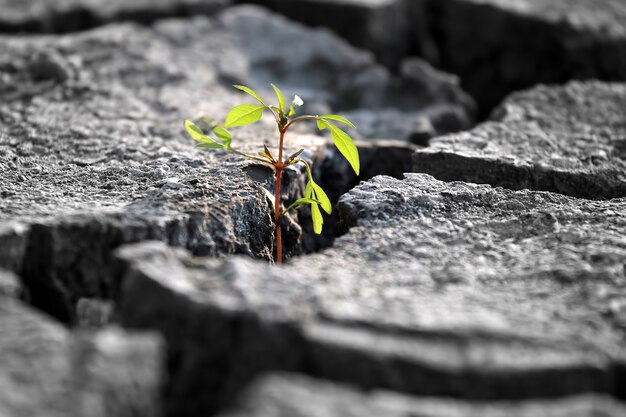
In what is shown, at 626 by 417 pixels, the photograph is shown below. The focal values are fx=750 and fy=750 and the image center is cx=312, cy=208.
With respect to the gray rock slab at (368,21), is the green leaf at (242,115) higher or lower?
lower

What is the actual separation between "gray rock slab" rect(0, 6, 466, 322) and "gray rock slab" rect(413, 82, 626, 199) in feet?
1.03

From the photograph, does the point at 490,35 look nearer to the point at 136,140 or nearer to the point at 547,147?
the point at 547,147

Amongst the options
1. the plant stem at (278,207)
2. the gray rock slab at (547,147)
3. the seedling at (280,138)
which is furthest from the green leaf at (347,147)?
the gray rock slab at (547,147)

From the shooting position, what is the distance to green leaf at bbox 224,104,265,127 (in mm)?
1367

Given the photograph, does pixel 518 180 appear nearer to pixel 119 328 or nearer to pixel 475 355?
pixel 475 355

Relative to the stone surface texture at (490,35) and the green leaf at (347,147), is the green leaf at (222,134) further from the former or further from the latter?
the stone surface texture at (490,35)

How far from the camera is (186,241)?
4.16ft

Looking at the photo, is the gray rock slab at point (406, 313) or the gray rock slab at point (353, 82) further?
the gray rock slab at point (353, 82)

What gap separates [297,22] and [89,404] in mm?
2154

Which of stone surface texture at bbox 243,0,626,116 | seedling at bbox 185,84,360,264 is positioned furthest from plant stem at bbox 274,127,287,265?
stone surface texture at bbox 243,0,626,116

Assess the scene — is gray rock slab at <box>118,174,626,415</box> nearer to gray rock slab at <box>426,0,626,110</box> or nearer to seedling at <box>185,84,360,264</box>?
seedling at <box>185,84,360,264</box>

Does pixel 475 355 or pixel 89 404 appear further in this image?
pixel 475 355

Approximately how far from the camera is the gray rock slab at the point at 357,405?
83 centimetres

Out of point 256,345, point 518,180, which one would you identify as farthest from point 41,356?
point 518,180
